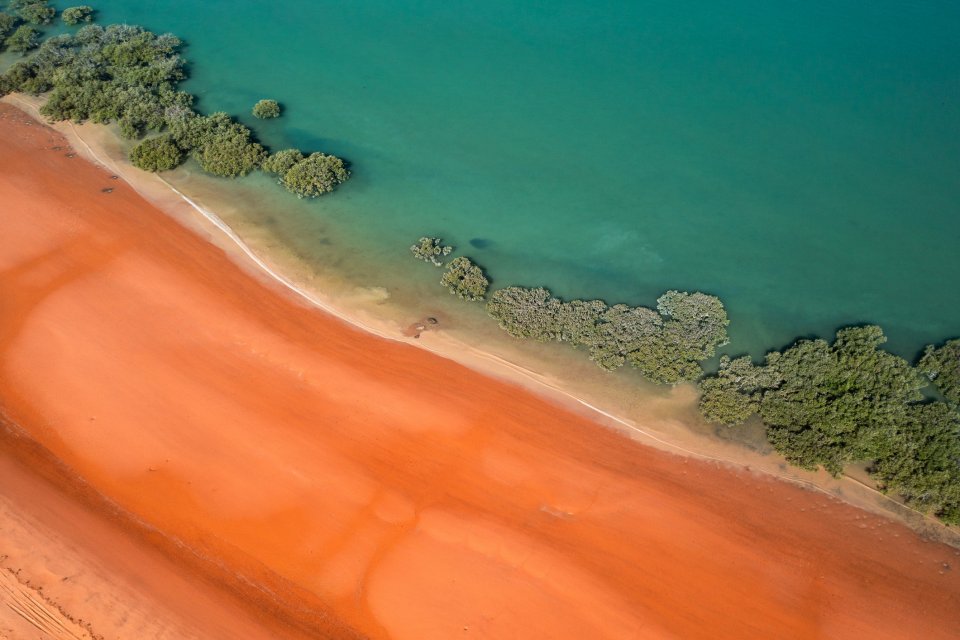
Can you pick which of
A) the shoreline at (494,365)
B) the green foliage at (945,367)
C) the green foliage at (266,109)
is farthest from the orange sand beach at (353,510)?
the green foliage at (266,109)

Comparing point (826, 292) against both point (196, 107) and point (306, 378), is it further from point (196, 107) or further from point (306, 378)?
point (196, 107)

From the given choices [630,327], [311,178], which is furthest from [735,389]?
[311,178]

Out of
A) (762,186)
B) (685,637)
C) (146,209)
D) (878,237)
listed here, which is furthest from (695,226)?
(146,209)

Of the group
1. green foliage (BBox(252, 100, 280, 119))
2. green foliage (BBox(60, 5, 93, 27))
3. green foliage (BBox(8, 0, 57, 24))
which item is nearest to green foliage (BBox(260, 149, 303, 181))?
green foliage (BBox(252, 100, 280, 119))

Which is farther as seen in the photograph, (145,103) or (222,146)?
(145,103)

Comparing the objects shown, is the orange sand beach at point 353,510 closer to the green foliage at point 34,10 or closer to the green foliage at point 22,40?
the green foliage at point 22,40

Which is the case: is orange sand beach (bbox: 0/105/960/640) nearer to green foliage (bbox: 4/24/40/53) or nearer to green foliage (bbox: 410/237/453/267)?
green foliage (bbox: 410/237/453/267)

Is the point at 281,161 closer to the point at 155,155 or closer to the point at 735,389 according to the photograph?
the point at 155,155

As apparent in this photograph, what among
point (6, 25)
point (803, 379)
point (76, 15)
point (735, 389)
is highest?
point (76, 15)
